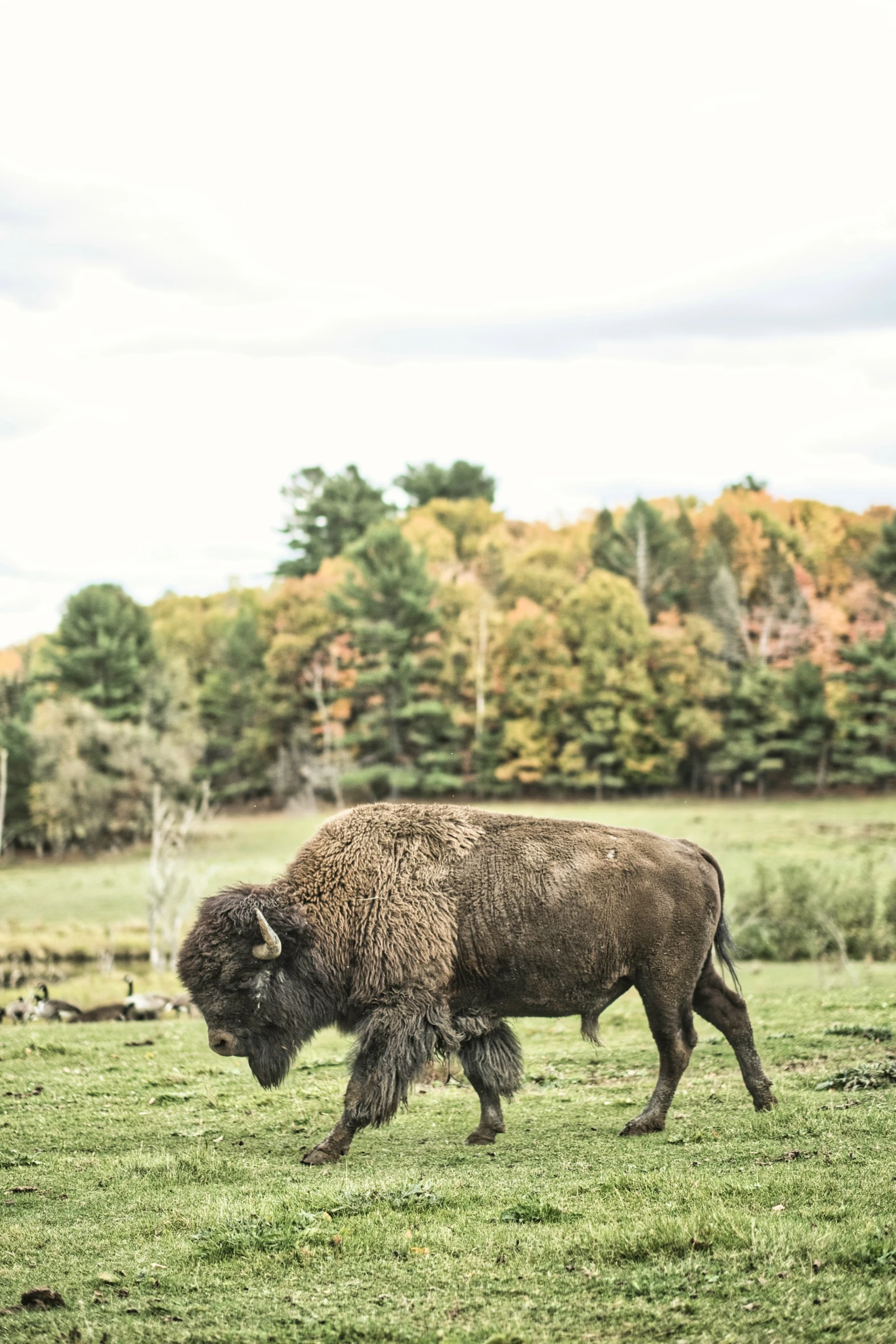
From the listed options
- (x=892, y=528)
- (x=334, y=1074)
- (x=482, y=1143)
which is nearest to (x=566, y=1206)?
(x=482, y=1143)

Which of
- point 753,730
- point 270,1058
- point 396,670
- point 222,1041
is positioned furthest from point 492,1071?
point 753,730

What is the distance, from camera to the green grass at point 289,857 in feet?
135

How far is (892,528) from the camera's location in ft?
250

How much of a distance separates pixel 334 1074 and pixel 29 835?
62953 mm

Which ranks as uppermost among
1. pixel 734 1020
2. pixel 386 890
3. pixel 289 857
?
pixel 386 890

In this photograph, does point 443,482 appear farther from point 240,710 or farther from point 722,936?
point 722,936

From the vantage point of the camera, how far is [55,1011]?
18359mm

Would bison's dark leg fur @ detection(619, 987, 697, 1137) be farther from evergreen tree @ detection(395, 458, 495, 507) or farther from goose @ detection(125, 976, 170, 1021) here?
evergreen tree @ detection(395, 458, 495, 507)

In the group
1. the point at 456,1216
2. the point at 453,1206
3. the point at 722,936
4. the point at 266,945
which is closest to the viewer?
the point at 456,1216

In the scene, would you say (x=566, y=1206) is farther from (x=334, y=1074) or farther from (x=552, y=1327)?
(x=334, y=1074)

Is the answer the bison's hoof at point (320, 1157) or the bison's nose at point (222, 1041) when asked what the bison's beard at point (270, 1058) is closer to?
the bison's nose at point (222, 1041)

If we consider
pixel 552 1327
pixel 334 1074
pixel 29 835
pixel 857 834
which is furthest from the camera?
pixel 29 835

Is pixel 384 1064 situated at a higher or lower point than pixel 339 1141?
higher

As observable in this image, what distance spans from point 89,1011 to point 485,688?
192ft
